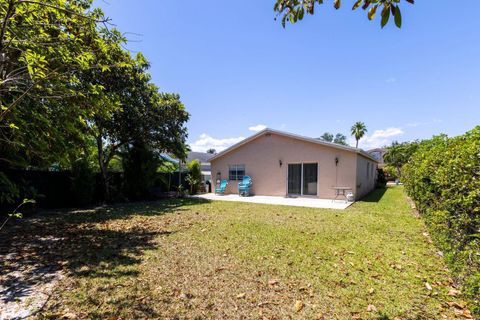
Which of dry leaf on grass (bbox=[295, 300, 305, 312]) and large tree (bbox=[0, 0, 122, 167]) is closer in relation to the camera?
dry leaf on grass (bbox=[295, 300, 305, 312])

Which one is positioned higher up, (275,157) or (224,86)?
(224,86)

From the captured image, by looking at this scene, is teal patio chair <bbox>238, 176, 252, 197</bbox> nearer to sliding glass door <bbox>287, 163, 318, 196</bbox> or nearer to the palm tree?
sliding glass door <bbox>287, 163, 318, 196</bbox>

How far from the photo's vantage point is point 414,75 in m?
10.4

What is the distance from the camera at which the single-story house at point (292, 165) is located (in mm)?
12664

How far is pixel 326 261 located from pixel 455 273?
5.97 ft

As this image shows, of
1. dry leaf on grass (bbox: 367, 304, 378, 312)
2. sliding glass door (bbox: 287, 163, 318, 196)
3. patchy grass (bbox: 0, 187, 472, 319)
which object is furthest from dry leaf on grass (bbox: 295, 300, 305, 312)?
sliding glass door (bbox: 287, 163, 318, 196)

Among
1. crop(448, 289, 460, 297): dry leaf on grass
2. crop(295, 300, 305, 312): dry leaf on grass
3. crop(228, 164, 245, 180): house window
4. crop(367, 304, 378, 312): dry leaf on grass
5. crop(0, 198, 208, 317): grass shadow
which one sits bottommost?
crop(0, 198, 208, 317): grass shadow

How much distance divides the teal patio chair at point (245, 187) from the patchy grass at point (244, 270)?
7573 mm

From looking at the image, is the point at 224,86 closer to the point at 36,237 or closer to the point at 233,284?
the point at 36,237

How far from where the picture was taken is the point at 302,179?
1386 cm

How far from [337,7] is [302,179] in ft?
40.3

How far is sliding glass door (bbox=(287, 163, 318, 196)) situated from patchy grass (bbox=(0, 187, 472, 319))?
6.48m

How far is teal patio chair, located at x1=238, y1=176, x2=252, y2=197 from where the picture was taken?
14.8 m

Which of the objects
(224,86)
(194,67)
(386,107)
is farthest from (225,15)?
(386,107)
